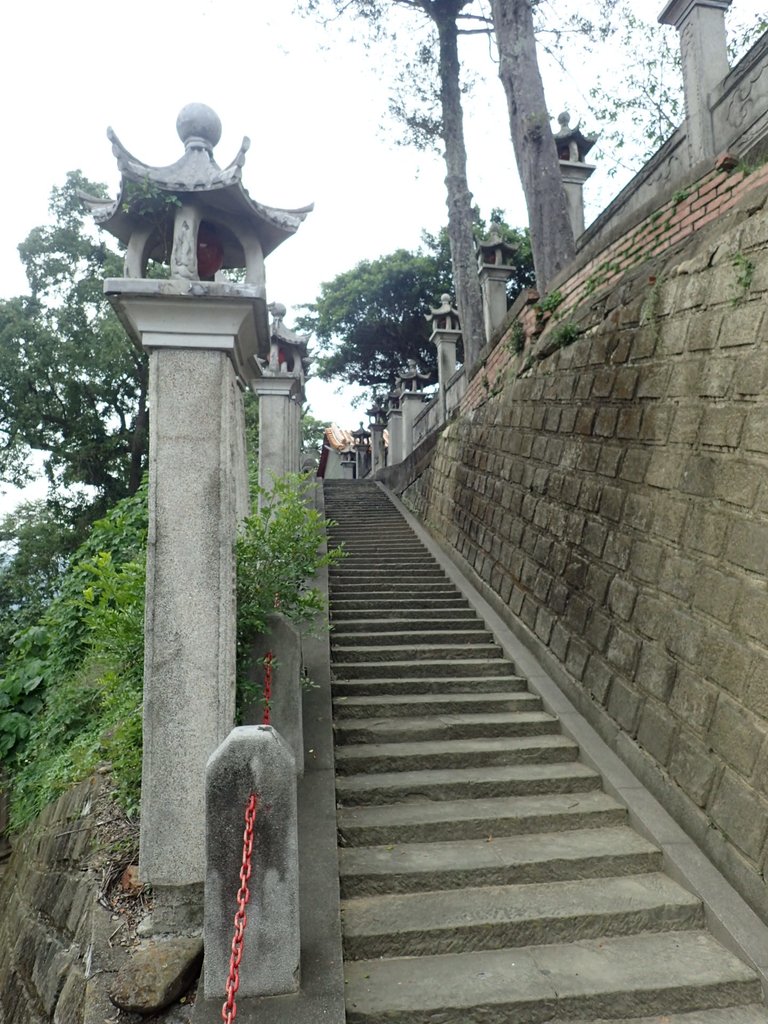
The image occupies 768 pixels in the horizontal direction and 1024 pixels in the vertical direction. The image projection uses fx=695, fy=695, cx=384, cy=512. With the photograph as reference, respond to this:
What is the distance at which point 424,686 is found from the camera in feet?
19.0

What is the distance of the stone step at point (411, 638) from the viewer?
6.61 metres

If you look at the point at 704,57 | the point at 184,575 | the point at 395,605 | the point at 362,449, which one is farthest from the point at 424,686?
the point at 362,449

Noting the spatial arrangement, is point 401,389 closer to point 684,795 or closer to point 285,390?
point 285,390

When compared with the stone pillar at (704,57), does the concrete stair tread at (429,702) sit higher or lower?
lower

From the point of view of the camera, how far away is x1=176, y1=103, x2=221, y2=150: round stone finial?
3.92 m

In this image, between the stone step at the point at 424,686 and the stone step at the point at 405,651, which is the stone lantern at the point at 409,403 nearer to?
the stone step at the point at 405,651

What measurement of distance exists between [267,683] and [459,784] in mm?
1559

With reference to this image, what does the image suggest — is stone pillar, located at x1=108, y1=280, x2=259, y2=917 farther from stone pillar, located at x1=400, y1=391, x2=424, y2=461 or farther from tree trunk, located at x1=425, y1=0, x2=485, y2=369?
stone pillar, located at x1=400, y1=391, x2=424, y2=461

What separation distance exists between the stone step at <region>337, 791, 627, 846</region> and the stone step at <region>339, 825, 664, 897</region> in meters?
0.06

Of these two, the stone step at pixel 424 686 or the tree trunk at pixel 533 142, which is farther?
the tree trunk at pixel 533 142

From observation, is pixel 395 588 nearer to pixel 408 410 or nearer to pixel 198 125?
pixel 198 125

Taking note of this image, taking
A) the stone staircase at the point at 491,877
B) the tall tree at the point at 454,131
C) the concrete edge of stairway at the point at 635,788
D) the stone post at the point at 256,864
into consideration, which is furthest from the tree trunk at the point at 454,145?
the stone post at the point at 256,864

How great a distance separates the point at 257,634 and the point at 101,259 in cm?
1565

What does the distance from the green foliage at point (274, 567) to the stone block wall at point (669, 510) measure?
2164mm
